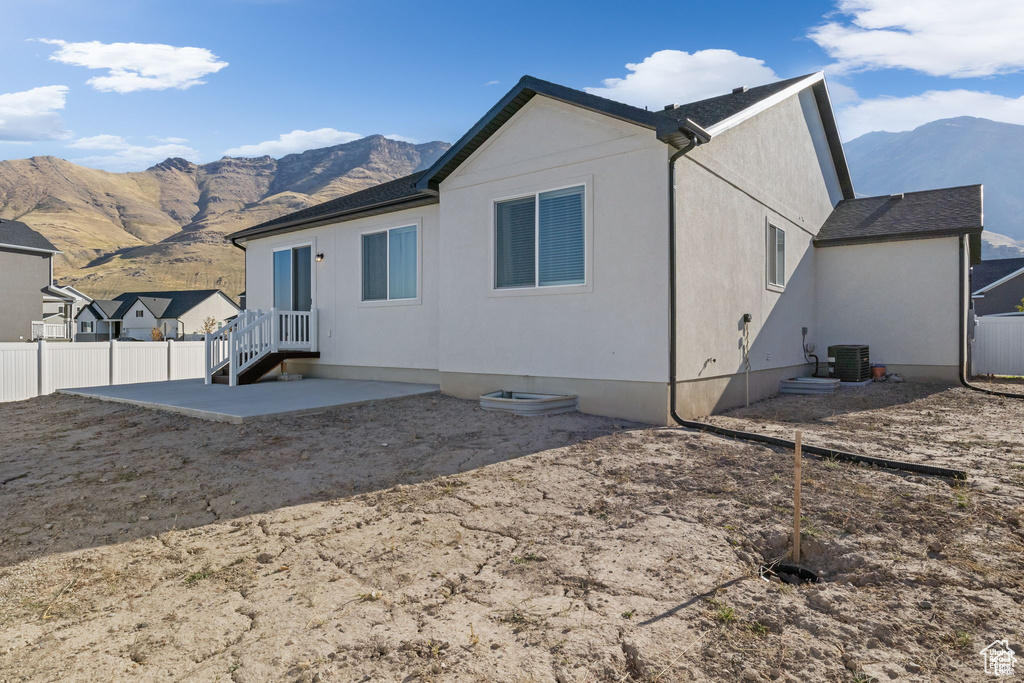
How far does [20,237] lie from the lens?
23.4 m

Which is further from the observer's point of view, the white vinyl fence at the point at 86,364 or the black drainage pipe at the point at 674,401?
the white vinyl fence at the point at 86,364

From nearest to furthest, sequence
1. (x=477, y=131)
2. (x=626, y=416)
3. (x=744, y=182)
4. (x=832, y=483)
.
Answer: (x=832, y=483) < (x=626, y=416) < (x=477, y=131) < (x=744, y=182)

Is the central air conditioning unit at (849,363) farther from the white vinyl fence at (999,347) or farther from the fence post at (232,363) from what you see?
the fence post at (232,363)

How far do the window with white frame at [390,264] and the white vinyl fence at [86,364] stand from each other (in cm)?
717

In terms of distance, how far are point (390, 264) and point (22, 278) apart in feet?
75.8

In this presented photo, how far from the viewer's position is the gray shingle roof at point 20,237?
74.3 feet

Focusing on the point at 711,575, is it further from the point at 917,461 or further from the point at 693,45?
the point at 693,45

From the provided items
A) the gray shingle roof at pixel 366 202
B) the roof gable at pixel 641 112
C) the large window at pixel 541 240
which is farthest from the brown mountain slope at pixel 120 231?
the large window at pixel 541 240

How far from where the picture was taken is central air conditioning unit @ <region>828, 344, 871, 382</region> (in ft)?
36.8

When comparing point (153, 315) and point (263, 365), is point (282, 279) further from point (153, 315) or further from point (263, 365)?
point (153, 315)

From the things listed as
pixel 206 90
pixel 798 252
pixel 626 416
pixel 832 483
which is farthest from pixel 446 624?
pixel 206 90

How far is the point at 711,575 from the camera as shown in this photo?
309 centimetres

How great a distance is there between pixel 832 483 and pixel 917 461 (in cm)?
136

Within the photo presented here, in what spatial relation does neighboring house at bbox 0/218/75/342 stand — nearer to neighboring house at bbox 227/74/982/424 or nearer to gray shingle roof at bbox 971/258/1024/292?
neighboring house at bbox 227/74/982/424
